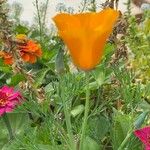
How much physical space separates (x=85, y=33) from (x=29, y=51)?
42.2 inches

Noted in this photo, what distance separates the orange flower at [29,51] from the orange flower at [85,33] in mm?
1039

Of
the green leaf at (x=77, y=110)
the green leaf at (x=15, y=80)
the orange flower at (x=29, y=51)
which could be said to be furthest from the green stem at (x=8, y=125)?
the orange flower at (x=29, y=51)

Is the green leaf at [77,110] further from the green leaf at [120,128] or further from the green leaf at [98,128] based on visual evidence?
the green leaf at [120,128]

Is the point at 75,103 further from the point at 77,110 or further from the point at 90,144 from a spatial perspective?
the point at 90,144

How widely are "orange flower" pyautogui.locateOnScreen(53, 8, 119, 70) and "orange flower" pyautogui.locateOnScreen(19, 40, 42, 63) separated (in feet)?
3.41

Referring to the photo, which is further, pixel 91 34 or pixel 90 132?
pixel 90 132

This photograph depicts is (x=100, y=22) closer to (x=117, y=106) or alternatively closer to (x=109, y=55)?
(x=117, y=106)

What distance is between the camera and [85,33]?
1.48 meters

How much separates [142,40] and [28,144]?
163cm

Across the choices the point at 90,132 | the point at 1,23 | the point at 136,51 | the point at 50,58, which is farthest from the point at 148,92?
the point at 136,51

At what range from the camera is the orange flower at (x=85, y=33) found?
57.8 inches

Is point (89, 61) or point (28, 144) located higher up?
point (89, 61)

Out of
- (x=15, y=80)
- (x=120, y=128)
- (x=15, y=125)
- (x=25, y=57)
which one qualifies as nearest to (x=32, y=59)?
(x=25, y=57)

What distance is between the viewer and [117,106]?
2193 millimetres
